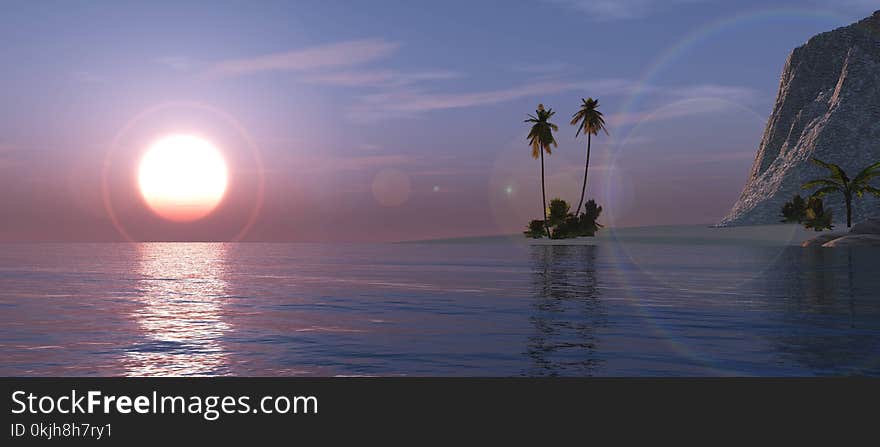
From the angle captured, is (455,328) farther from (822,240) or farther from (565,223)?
(565,223)

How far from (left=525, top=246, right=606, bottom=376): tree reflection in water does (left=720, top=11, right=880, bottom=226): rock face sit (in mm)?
106223

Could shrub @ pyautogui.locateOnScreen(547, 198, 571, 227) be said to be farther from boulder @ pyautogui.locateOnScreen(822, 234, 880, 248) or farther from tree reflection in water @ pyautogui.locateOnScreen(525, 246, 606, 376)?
tree reflection in water @ pyautogui.locateOnScreen(525, 246, 606, 376)

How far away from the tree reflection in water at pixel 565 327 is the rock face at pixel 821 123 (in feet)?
349

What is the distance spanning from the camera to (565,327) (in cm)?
1962

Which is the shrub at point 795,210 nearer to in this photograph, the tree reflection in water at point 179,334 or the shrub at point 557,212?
the shrub at point 557,212

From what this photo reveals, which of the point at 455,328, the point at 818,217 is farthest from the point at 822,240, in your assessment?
the point at 455,328

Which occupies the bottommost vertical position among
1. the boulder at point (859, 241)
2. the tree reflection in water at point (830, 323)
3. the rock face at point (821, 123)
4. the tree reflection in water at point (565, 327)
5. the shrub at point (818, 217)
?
the tree reflection in water at point (830, 323)

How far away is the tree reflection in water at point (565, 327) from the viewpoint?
13969 mm

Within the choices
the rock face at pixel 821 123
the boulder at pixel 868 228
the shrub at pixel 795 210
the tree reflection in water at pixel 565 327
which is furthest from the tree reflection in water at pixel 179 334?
the rock face at pixel 821 123

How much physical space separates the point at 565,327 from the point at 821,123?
442 feet

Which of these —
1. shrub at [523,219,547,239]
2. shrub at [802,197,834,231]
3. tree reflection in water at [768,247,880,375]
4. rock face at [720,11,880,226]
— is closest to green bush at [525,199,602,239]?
shrub at [523,219,547,239]

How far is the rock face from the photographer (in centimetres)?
13175
